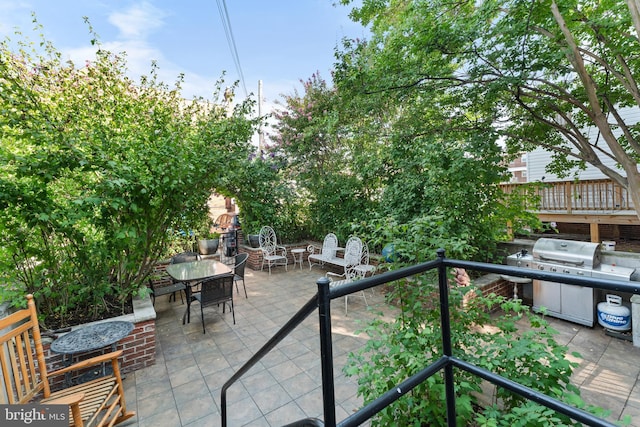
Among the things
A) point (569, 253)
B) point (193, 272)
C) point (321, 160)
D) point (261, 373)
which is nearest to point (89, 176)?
point (193, 272)

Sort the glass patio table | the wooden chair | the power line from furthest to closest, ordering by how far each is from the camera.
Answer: the power line
the glass patio table
the wooden chair

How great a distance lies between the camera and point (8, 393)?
67.7 inches

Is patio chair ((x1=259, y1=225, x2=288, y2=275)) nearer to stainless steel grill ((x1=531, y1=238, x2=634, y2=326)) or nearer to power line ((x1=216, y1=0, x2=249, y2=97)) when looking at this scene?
power line ((x1=216, y1=0, x2=249, y2=97))

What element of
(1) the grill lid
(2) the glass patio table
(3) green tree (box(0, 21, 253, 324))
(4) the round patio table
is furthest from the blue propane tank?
(4) the round patio table

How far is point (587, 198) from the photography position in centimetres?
649

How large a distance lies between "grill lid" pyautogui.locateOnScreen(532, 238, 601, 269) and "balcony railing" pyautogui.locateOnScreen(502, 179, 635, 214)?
2100mm

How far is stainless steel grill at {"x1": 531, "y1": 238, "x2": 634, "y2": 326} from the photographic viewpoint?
3.59 meters


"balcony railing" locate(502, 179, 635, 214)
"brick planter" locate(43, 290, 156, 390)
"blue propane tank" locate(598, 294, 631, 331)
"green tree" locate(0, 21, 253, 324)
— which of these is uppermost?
"green tree" locate(0, 21, 253, 324)

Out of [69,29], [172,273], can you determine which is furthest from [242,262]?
[69,29]

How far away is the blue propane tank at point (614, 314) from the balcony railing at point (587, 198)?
9.32ft

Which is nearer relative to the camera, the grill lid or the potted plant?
the grill lid

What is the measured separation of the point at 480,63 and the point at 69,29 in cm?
601

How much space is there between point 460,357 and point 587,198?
7.32 meters

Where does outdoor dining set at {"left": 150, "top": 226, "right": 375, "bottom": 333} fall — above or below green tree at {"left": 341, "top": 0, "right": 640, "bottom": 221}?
below
